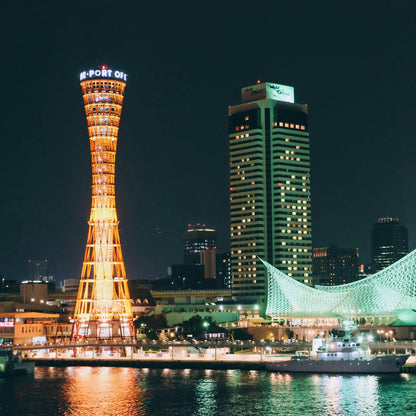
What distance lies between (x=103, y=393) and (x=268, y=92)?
103794 millimetres

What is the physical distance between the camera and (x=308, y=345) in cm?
9656

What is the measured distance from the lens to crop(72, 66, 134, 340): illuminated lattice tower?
108 m

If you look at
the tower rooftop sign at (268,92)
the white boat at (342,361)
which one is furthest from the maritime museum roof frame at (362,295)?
the tower rooftop sign at (268,92)

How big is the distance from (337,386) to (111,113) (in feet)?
157

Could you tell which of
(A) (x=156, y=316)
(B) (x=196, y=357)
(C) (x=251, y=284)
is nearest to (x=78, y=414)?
(B) (x=196, y=357)

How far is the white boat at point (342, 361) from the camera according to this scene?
271ft

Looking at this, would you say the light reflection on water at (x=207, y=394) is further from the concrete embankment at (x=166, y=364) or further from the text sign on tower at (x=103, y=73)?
the text sign on tower at (x=103, y=73)

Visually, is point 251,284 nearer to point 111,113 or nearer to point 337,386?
point 111,113

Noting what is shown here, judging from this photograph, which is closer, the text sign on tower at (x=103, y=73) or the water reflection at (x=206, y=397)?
the water reflection at (x=206, y=397)

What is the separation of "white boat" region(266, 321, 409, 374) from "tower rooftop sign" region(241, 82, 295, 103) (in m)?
86.2

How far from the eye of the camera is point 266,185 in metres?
168

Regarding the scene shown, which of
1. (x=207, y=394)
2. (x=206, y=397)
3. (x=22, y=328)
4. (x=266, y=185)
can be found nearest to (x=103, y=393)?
(x=207, y=394)

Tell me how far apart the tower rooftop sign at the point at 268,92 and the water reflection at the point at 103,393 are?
286 ft

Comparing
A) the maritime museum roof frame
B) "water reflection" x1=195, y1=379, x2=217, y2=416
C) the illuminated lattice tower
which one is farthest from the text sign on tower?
"water reflection" x1=195, y1=379, x2=217, y2=416
